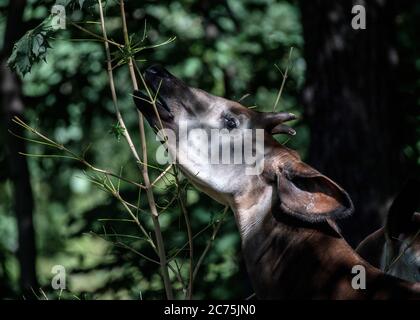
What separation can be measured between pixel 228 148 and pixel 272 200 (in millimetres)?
373

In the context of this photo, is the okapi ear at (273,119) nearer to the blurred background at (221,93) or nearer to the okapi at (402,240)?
the okapi at (402,240)

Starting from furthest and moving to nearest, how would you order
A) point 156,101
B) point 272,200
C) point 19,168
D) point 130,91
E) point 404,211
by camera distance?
point 130,91 → point 19,168 → point 156,101 → point 404,211 → point 272,200

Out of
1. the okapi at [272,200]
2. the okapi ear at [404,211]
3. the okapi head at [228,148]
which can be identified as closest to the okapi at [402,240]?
the okapi ear at [404,211]

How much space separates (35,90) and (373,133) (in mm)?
3271

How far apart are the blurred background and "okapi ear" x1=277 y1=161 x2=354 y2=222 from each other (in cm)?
162

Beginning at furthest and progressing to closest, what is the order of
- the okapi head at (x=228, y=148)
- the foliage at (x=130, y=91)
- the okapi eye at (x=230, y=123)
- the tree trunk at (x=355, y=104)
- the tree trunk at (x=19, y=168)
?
the tree trunk at (x=19, y=168) < the foliage at (x=130, y=91) < the tree trunk at (x=355, y=104) < the okapi eye at (x=230, y=123) < the okapi head at (x=228, y=148)

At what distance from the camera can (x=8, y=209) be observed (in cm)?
1134

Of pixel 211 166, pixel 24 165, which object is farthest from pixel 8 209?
pixel 211 166

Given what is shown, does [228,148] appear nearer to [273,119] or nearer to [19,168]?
[273,119]

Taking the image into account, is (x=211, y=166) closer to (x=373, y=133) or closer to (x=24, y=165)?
(x=373, y=133)

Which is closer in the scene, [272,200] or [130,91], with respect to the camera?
[272,200]

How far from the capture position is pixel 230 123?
15.1 feet

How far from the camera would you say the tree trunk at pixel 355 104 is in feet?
21.7

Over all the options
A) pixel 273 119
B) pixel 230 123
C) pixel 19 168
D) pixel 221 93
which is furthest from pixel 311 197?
pixel 221 93
